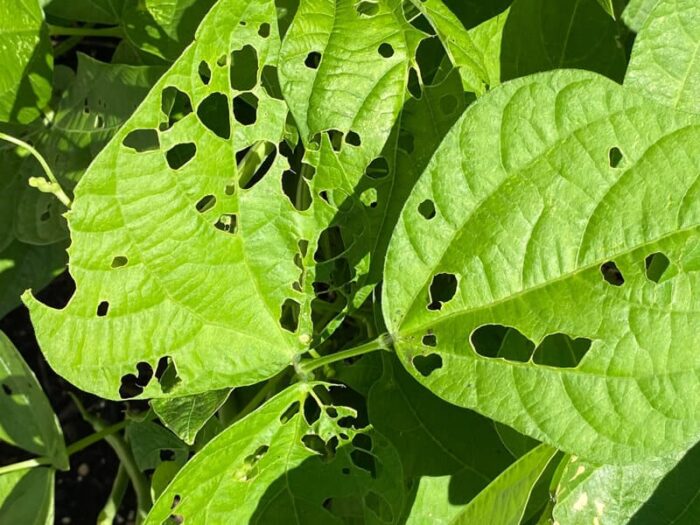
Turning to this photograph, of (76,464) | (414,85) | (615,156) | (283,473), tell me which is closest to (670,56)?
Result: (615,156)

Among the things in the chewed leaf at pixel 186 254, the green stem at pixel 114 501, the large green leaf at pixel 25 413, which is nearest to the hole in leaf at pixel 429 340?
the chewed leaf at pixel 186 254

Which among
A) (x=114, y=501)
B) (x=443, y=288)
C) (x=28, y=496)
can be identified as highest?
(x=443, y=288)

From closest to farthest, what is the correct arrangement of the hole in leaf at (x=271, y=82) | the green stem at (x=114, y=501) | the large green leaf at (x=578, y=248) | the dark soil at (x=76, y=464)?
the large green leaf at (x=578, y=248) → the hole in leaf at (x=271, y=82) → the green stem at (x=114, y=501) → the dark soil at (x=76, y=464)

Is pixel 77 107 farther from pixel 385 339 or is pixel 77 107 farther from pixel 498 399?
pixel 498 399

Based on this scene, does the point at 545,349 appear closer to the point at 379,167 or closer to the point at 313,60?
the point at 379,167

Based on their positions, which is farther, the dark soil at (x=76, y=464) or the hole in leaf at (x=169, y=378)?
the dark soil at (x=76, y=464)

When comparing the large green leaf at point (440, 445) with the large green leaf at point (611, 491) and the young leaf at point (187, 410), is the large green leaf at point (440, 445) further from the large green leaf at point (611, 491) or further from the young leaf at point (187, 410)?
the young leaf at point (187, 410)
